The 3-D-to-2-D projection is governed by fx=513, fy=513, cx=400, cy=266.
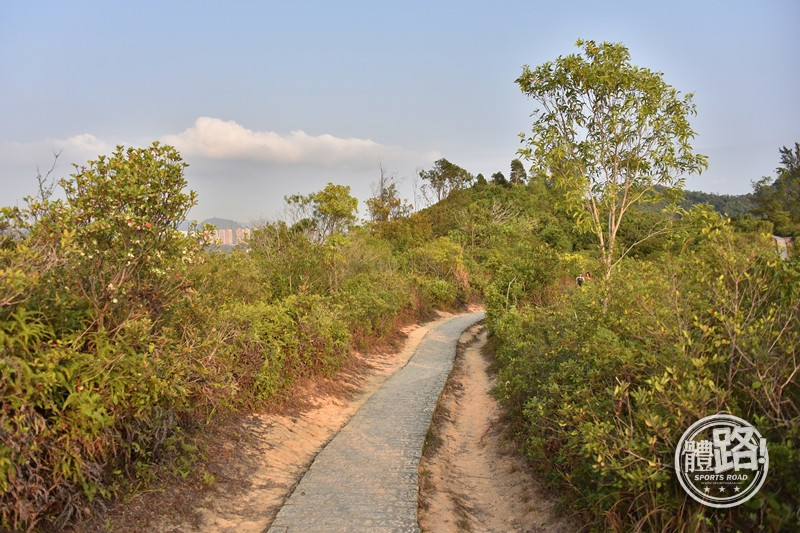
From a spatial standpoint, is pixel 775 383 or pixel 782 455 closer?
pixel 782 455

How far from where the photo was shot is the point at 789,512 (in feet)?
8.91

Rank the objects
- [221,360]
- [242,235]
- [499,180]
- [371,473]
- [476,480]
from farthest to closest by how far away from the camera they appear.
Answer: [499,180] → [242,235] → [476,480] → [221,360] → [371,473]

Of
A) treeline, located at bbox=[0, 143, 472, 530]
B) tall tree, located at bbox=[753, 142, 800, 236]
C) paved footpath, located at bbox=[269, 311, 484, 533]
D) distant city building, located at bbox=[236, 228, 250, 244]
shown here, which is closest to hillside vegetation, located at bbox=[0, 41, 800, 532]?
treeline, located at bbox=[0, 143, 472, 530]

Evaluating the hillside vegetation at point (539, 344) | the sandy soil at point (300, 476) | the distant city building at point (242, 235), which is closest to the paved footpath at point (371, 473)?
the sandy soil at point (300, 476)

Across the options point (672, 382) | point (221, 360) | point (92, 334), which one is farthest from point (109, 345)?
point (672, 382)

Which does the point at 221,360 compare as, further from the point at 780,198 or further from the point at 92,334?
the point at 780,198

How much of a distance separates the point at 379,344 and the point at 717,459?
36.5 feet

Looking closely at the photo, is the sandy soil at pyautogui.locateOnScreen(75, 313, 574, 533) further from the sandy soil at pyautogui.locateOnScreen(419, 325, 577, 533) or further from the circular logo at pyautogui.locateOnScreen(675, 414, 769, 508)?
the circular logo at pyautogui.locateOnScreen(675, 414, 769, 508)

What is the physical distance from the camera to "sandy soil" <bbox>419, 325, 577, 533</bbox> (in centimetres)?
507

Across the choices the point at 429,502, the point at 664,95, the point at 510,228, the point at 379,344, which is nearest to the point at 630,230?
the point at 510,228

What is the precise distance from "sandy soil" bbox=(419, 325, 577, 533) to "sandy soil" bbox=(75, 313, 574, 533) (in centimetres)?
1

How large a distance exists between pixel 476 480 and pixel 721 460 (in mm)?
3676

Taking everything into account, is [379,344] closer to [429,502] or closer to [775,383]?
[429,502]

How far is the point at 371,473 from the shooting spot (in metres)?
5.75
